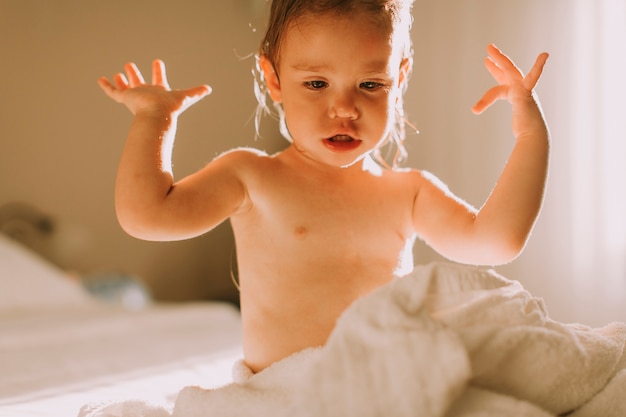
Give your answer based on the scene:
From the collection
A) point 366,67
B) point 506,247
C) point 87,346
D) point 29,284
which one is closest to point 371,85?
point 366,67

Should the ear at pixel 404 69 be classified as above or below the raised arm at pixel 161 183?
above

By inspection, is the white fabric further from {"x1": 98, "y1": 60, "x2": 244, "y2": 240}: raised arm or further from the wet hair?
the wet hair

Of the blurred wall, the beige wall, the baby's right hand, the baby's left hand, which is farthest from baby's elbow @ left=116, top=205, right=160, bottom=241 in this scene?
the blurred wall

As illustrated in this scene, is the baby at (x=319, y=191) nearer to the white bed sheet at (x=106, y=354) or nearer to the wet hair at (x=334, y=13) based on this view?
the wet hair at (x=334, y=13)

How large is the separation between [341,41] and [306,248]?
293 millimetres

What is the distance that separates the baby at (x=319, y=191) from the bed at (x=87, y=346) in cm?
23

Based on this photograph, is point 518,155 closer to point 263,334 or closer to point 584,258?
point 263,334

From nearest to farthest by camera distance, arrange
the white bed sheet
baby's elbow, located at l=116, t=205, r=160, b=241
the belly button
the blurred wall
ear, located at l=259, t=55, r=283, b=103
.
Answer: baby's elbow, located at l=116, t=205, r=160, b=241 < the belly button < ear, located at l=259, t=55, r=283, b=103 < the white bed sheet < the blurred wall

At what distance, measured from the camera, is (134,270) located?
2.99 m

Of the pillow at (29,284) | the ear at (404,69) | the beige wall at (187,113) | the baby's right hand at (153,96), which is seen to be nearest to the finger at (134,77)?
the baby's right hand at (153,96)

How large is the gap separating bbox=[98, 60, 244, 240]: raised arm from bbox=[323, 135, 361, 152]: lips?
0.48 feet

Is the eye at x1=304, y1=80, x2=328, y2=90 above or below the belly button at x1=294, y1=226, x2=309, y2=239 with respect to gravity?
above

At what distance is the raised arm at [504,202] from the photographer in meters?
0.91

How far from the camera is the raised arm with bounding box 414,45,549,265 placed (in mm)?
908
